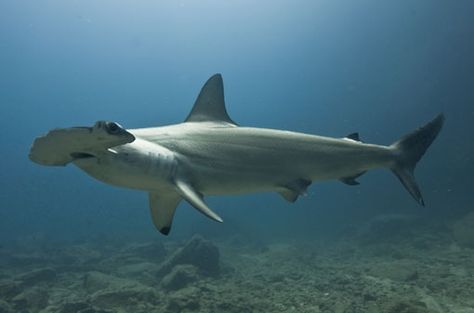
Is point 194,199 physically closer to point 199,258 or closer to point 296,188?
point 296,188

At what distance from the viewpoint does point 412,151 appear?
640cm

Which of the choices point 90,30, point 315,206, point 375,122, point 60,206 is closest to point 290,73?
point 375,122

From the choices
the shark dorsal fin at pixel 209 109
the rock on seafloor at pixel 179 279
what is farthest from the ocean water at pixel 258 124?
the shark dorsal fin at pixel 209 109

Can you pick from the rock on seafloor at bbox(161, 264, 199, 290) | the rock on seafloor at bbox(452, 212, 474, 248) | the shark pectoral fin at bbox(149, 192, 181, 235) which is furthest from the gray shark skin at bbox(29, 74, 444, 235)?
the rock on seafloor at bbox(452, 212, 474, 248)

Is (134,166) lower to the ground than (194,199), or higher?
higher

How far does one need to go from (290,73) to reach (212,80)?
110m

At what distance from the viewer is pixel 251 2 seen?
230 ft

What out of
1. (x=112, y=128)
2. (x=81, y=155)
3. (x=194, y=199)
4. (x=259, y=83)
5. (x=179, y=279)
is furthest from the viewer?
(x=259, y=83)

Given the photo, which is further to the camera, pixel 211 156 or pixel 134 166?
pixel 211 156

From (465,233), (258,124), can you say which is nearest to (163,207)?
(465,233)

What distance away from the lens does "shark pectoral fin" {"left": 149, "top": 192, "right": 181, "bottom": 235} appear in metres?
5.19

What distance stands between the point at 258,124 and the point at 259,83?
24.8 meters

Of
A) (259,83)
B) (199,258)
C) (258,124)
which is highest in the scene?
(259,83)

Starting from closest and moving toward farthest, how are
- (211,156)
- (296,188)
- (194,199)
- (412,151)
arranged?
(194,199) < (211,156) < (296,188) < (412,151)
